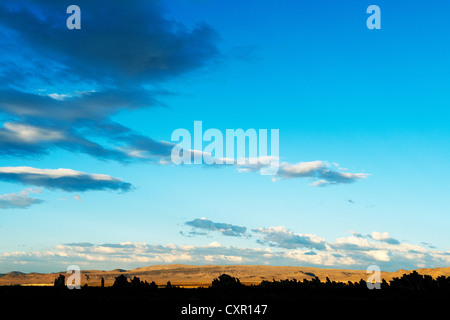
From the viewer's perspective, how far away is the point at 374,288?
113 meters
